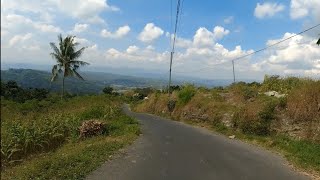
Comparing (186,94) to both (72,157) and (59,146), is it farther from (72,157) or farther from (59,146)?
(72,157)

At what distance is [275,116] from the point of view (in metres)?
18.3

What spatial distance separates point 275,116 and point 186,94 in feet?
42.2

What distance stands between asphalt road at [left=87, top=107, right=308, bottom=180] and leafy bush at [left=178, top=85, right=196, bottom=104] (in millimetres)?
11902

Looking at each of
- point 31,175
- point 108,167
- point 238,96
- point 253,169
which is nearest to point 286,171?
point 253,169

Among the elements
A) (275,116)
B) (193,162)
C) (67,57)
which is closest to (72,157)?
(193,162)

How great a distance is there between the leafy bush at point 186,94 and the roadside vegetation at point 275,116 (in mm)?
3062

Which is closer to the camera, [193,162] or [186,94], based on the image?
[193,162]

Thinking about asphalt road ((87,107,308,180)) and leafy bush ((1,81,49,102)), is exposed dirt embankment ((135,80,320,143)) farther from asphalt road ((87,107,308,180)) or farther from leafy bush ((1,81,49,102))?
leafy bush ((1,81,49,102))

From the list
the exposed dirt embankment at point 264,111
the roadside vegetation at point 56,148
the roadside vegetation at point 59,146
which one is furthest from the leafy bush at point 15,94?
the roadside vegetation at point 56,148

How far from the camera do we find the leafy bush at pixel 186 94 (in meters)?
30.2

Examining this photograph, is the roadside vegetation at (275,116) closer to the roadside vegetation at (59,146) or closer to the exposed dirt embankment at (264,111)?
the exposed dirt embankment at (264,111)

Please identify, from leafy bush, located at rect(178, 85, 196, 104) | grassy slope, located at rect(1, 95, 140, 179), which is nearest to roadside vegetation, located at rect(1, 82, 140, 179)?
grassy slope, located at rect(1, 95, 140, 179)

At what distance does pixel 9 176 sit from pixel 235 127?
40.8ft

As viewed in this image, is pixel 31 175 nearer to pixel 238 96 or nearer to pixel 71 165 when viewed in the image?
pixel 71 165
